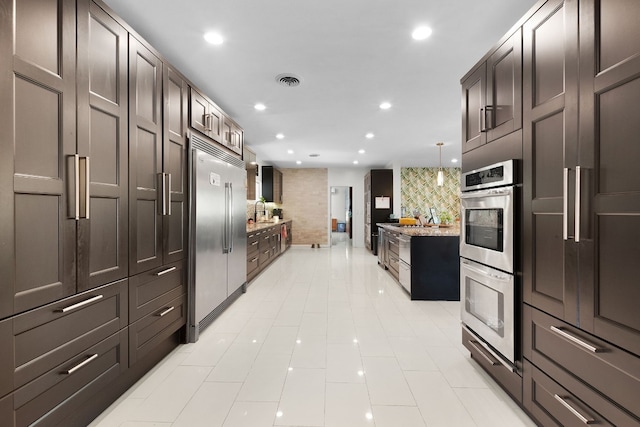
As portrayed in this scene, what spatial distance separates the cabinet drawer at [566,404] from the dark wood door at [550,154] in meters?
0.31

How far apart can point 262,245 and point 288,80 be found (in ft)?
11.1

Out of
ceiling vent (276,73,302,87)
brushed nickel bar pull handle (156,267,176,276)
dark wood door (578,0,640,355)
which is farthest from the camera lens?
ceiling vent (276,73,302,87)

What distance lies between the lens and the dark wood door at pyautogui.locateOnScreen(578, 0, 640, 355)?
115cm

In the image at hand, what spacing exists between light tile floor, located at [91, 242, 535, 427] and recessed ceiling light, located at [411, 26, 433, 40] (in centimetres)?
265

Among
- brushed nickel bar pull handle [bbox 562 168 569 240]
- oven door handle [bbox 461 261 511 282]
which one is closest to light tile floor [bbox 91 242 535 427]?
oven door handle [bbox 461 261 511 282]

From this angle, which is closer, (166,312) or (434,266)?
(166,312)

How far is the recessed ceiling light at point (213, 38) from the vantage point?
8.43 ft

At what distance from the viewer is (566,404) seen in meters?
1.44

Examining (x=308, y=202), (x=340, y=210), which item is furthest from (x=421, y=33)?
(x=340, y=210)

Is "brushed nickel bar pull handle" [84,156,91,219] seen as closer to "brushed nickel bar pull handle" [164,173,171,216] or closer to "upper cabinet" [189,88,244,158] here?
"brushed nickel bar pull handle" [164,173,171,216]

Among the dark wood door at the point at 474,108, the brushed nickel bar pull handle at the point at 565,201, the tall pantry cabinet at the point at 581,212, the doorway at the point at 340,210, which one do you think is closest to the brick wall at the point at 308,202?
the doorway at the point at 340,210

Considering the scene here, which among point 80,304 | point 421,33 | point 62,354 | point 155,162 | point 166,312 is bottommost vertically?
point 166,312

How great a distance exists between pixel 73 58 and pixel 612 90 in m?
2.43

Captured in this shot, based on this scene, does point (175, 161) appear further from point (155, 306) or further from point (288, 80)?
point (288, 80)
